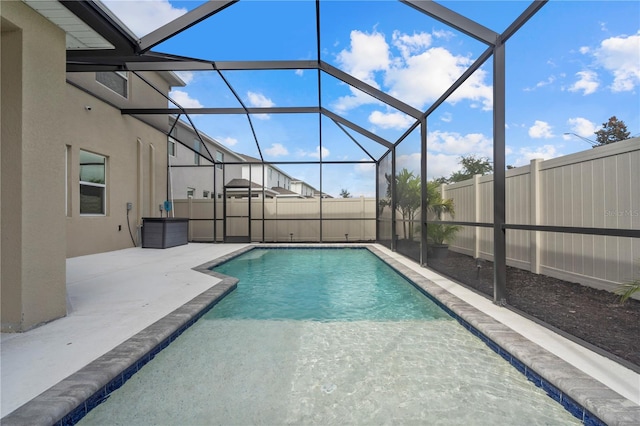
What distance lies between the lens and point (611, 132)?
353cm

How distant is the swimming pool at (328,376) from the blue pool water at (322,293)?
0.14ft

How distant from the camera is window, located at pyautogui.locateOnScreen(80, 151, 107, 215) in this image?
6.83 meters

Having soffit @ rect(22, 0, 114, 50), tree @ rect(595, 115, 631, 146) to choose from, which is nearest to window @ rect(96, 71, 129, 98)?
soffit @ rect(22, 0, 114, 50)

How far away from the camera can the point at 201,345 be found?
258 cm

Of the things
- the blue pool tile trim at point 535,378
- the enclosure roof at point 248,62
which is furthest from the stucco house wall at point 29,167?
the blue pool tile trim at point 535,378

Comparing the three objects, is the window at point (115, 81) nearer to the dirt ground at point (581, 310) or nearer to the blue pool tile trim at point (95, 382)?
the blue pool tile trim at point (95, 382)

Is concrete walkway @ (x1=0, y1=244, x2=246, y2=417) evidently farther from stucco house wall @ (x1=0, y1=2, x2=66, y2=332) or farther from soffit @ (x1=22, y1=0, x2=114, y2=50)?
soffit @ (x1=22, y1=0, x2=114, y2=50)

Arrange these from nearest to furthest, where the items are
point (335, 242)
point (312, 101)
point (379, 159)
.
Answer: point (312, 101), point (379, 159), point (335, 242)

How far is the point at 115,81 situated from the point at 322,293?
7.50 m

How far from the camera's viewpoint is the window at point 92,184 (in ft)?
22.4

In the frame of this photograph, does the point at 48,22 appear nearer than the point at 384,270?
Yes

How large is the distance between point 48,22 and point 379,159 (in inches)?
327

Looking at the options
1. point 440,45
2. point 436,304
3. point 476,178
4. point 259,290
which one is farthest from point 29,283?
point 476,178

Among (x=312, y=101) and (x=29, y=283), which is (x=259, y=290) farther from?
(x=312, y=101)
